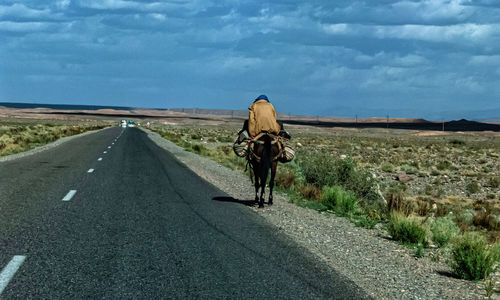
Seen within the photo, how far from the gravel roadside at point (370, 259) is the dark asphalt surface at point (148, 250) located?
34cm

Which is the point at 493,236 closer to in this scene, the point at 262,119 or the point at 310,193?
the point at 310,193

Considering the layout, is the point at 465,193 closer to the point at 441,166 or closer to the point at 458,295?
the point at 441,166

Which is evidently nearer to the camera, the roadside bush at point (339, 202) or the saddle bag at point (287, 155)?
the saddle bag at point (287, 155)

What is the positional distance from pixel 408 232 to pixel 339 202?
315 cm

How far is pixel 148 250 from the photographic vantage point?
22.0 ft

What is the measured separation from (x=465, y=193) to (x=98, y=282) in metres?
20.7

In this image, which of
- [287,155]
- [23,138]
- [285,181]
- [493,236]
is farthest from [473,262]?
[23,138]

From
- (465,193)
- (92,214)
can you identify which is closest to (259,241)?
(92,214)

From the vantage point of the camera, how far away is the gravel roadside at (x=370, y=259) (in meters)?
5.81

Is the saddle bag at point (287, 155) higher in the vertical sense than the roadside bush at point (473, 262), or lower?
higher

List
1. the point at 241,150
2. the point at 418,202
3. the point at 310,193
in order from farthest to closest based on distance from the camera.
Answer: the point at 418,202
the point at 310,193
the point at 241,150

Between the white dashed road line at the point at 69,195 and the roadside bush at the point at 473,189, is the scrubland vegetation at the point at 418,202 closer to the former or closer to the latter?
the roadside bush at the point at 473,189

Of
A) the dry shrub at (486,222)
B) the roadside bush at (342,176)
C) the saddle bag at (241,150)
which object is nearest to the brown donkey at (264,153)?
the saddle bag at (241,150)

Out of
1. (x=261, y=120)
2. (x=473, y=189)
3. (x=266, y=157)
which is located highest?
(x=261, y=120)
